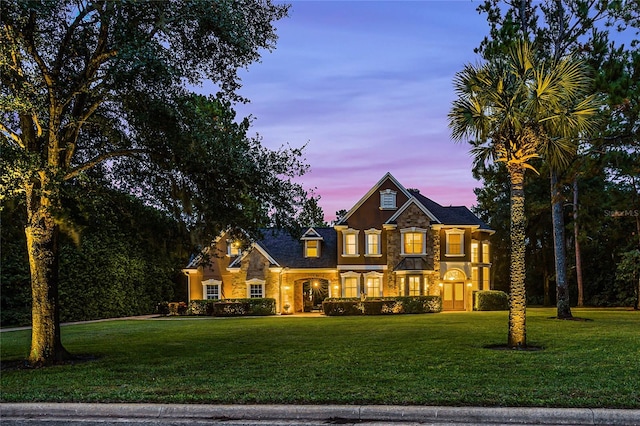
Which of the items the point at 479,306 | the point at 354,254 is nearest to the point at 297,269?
the point at 354,254

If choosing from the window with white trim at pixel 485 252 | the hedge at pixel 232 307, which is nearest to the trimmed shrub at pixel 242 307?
the hedge at pixel 232 307

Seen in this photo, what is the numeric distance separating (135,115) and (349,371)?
274 inches

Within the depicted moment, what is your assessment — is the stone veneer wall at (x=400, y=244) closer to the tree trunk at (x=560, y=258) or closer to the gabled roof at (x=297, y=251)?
the gabled roof at (x=297, y=251)

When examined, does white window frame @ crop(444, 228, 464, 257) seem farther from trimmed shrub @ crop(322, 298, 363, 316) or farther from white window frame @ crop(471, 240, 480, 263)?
trimmed shrub @ crop(322, 298, 363, 316)

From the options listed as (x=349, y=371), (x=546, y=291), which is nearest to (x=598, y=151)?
(x=349, y=371)

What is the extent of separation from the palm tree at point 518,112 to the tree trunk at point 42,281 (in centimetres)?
993

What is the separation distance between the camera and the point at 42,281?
1352 cm

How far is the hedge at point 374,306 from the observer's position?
3416 cm

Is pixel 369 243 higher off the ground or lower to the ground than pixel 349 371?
higher

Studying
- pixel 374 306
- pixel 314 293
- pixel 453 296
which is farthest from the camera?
pixel 314 293

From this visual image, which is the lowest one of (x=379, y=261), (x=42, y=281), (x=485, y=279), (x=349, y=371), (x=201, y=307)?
(x=201, y=307)

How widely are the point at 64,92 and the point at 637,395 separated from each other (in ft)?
39.8

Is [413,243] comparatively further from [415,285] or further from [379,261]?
[415,285]

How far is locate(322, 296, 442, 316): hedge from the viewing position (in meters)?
34.2
